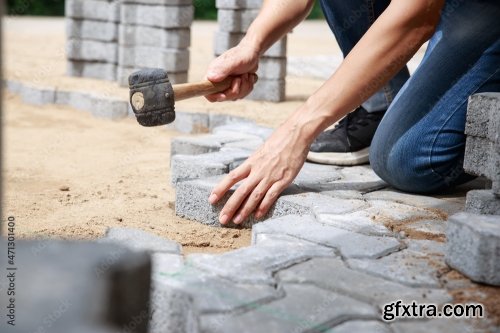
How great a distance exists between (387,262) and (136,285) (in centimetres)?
114

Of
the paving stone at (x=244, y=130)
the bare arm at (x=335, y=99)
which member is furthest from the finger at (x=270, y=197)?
the paving stone at (x=244, y=130)

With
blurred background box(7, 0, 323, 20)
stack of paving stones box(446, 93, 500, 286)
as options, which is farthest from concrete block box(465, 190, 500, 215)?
blurred background box(7, 0, 323, 20)

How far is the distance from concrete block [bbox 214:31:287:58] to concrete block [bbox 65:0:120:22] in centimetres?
123

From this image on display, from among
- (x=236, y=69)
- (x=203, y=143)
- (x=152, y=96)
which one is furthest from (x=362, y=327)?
(x=203, y=143)

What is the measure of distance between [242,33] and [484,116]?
421 centimetres

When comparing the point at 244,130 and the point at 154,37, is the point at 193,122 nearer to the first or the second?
the point at 244,130

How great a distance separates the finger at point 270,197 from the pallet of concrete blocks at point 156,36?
3922 millimetres

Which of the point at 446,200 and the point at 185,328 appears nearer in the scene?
the point at 185,328

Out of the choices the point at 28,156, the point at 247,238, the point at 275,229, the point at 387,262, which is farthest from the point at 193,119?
the point at 387,262

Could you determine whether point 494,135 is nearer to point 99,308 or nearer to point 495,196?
point 495,196

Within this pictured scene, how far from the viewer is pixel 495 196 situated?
2.45 m

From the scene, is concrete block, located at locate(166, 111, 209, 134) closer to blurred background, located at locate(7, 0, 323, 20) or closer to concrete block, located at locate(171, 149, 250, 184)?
concrete block, located at locate(171, 149, 250, 184)

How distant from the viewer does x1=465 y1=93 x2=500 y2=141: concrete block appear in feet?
7.81

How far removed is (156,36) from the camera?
667 cm
